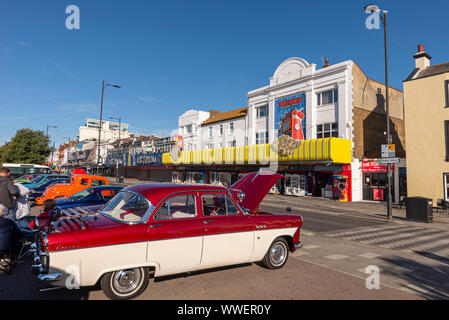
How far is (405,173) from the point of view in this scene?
20609 mm

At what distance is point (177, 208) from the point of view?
453 centimetres

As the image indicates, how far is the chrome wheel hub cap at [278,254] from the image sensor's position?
5559mm

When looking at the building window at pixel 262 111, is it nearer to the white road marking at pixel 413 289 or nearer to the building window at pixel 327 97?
the building window at pixel 327 97

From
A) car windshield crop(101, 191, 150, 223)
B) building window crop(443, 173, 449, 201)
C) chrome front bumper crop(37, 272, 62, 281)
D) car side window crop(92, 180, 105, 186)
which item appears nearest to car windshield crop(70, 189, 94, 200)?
car side window crop(92, 180, 105, 186)

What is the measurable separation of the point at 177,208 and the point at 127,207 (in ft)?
2.78

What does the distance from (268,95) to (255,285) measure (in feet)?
87.3

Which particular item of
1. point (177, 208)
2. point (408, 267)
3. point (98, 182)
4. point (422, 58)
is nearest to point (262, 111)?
point (422, 58)

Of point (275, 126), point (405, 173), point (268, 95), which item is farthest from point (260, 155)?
point (405, 173)

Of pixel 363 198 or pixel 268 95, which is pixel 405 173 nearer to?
pixel 363 198

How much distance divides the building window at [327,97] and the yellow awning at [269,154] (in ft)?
13.9

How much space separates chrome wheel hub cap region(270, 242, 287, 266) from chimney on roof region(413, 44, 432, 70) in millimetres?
22122

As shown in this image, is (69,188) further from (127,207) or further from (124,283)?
(124,283)

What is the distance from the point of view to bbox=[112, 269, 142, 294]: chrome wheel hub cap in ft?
12.9

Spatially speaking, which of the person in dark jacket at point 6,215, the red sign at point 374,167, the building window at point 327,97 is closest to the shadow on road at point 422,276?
the person in dark jacket at point 6,215
